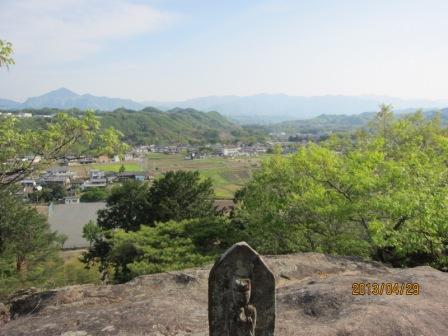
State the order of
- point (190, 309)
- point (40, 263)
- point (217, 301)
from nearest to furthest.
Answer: point (217, 301), point (190, 309), point (40, 263)

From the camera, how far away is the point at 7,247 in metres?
24.3

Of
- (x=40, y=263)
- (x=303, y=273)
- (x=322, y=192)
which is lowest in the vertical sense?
(x=40, y=263)

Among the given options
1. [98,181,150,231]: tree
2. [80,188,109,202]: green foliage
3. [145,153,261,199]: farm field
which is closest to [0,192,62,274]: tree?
[98,181,150,231]: tree

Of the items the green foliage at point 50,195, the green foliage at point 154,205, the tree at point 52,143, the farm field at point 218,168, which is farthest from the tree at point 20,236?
the green foliage at point 50,195

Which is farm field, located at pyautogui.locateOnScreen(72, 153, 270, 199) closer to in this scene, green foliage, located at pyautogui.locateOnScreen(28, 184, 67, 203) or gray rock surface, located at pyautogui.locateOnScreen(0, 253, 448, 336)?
green foliage, located at pyautogui.locateOnScreen(28, 184, 67, 203)

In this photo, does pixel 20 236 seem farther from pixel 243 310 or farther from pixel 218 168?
pixel 218 168

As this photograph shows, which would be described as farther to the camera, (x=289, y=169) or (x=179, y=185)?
(x=179, y=185)

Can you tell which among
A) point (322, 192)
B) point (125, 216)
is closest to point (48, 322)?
point (322, 192)

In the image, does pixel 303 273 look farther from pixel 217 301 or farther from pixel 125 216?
pixel 125 216

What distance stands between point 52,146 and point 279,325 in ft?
22.7

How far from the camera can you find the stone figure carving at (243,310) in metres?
4.71
